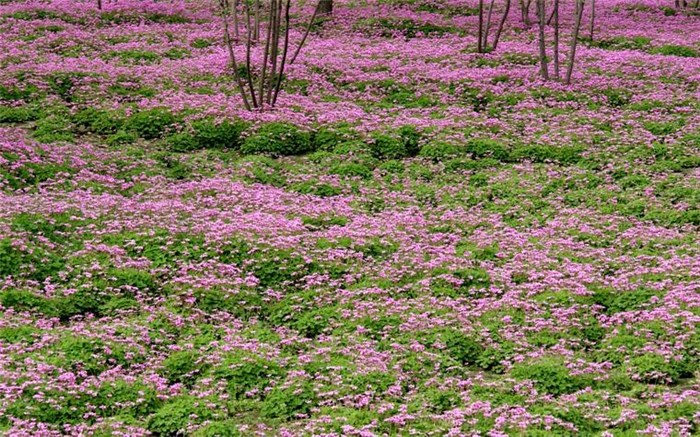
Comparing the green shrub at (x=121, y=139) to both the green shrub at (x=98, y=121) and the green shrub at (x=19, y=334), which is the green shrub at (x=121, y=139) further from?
the green shrub at (x=19, y=334)

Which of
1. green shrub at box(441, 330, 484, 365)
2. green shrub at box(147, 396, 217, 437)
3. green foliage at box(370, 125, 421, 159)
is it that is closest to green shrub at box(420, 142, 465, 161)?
green foliage at box(370, 125, 421, 159)

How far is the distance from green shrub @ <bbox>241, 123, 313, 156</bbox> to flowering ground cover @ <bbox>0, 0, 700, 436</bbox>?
0.22ft

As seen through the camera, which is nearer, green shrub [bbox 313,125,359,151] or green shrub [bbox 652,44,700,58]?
green shrub [bbox 313,125,359,151]

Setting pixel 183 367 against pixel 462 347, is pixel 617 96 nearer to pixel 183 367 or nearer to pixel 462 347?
pixel 462 347

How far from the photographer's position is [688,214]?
657 inches

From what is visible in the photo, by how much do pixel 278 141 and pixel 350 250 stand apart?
735 centimetres

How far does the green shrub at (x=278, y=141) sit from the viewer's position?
21859mm

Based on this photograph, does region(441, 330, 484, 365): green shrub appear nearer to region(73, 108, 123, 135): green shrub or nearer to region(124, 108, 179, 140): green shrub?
region(124, 108, 179, 140): green shrub

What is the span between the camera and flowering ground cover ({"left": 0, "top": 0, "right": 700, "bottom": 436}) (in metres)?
10.8

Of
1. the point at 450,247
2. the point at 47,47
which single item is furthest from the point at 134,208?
the point at 47,47

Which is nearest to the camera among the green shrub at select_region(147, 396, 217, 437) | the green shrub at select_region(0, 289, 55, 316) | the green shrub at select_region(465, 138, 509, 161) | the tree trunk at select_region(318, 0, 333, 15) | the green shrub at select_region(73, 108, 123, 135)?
the green shrub at select_region(147, 396, 217, 437)

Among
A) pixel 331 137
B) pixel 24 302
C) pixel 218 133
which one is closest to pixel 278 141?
pixel 331 137

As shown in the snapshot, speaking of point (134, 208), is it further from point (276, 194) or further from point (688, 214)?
point (688, 214)

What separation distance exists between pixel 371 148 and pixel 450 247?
6666mm
